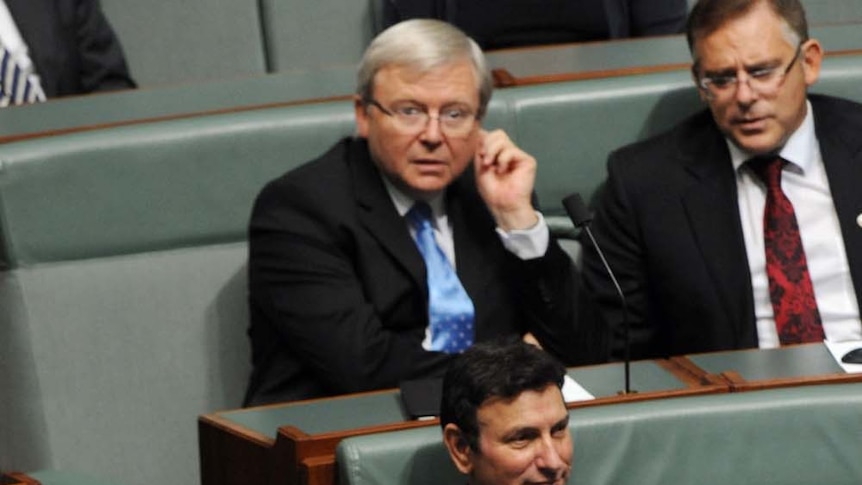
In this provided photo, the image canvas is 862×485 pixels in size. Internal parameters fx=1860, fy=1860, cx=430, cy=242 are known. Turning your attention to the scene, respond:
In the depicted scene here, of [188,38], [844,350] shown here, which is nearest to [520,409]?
[844,350]

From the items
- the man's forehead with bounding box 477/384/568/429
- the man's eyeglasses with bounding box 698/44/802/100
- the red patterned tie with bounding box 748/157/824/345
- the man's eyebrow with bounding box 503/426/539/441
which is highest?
the man's eyeglasses with bounding box 698/44/802/100

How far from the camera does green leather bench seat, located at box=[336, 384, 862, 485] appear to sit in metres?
1.32

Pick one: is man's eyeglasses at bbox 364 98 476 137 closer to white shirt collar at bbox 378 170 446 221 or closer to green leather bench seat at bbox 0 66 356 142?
white shirt collar at bbox 378 170 446 221

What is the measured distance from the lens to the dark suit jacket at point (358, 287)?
1.62 metres

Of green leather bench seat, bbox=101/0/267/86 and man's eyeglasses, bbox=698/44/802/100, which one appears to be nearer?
man's eyeglasses, bbox=698/44/802/100

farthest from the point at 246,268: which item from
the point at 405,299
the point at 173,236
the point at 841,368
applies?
the point at 841,368

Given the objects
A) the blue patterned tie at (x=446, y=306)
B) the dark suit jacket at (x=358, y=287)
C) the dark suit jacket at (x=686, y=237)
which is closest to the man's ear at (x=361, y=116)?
the dark suit jacket at (x=358, y=287)

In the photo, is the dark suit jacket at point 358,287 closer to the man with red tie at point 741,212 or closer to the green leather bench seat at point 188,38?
the man with red tie at point 741,212

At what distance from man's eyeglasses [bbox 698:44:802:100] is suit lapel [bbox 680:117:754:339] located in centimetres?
5

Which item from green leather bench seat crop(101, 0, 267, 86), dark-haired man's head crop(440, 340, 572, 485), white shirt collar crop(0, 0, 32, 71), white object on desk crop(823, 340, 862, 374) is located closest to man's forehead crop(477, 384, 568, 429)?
dark-haired man's head crop(440, 340, 572, 485)

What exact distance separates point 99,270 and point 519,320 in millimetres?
405

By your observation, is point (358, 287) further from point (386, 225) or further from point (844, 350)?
point (844, 350)

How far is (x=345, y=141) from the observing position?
5.69 ft

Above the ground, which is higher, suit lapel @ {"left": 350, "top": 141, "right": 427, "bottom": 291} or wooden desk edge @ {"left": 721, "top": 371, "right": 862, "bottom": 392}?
suit lapel @ {"left": 350, "top": 141, "right": 427, "bottom": 291}
